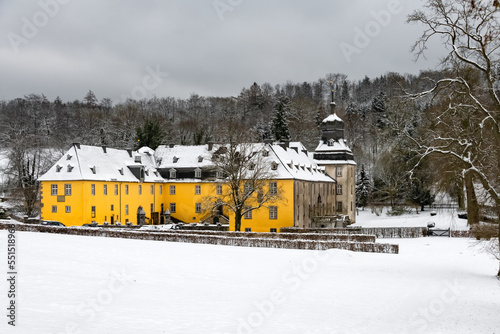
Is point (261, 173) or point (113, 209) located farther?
point (113, 209)

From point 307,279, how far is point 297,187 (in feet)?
108

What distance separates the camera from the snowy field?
46.5 ft

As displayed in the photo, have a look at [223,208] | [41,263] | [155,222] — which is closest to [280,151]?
[223,208]

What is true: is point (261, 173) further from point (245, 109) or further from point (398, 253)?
point (245, 109)

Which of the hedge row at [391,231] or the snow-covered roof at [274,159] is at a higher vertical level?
the snow-covered roof at [274,159]

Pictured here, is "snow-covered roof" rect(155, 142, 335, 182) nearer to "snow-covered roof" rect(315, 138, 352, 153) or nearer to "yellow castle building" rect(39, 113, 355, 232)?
"yellow castle building" rect(39, 113, 355, 232)

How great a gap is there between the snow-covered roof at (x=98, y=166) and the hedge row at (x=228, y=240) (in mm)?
14228

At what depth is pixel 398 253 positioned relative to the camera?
32.8m

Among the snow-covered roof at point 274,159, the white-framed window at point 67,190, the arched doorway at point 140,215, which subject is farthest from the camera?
the arched doorway at point 140,215

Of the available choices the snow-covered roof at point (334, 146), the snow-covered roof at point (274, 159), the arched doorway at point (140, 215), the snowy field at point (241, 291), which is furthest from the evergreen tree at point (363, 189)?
the snowy field at point (241, 291)

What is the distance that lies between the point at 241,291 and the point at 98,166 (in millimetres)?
39207

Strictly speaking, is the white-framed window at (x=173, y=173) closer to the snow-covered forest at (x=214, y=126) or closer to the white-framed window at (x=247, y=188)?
the snow-covered forest at (x=214, y=126)

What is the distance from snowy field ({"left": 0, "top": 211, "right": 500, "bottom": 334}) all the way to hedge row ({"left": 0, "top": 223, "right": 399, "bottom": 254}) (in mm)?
1553

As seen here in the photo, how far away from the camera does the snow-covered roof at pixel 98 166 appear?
53344 millimetres
